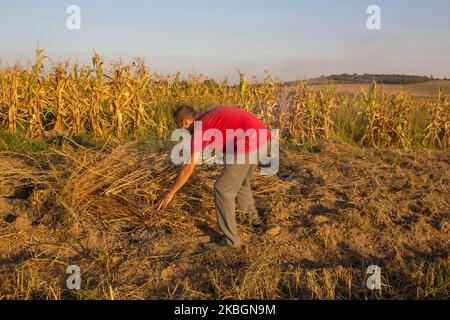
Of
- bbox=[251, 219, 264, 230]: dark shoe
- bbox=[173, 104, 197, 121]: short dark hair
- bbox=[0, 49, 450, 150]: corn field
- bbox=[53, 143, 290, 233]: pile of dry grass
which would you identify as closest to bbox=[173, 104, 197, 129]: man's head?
bbox=[173, 104, 197, 121]: short dark hair

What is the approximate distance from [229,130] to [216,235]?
1.08 meters

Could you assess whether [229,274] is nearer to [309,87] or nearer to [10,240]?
[10,240]

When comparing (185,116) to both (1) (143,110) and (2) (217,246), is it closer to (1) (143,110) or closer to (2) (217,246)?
(2) (217,246)

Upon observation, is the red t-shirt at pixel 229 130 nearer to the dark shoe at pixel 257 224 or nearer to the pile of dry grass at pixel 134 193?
the dark shoe at pixel 257 224

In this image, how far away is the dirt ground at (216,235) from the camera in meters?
3.59

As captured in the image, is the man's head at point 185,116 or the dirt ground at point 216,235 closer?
the dirt ground at point 216,235

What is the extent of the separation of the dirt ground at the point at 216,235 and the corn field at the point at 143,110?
2199mm

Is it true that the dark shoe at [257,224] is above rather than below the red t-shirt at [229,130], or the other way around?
below

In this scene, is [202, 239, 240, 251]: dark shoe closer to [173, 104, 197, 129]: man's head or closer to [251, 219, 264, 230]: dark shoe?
[251, 219, 264, 230]: dark shoe

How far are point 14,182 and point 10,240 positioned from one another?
114 centimetres

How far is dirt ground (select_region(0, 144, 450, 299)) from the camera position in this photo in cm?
359

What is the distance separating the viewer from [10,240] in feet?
13.9

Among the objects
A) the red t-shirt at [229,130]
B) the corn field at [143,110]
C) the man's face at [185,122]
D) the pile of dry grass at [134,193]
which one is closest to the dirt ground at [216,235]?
the pile of dry grass at [134,193]
